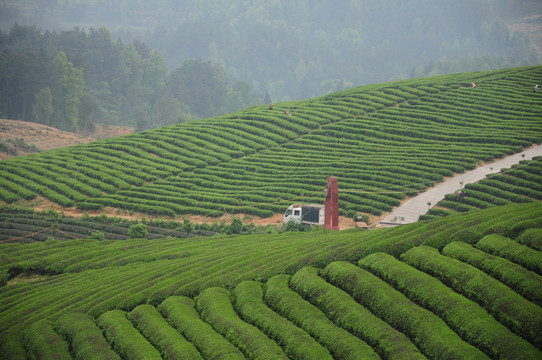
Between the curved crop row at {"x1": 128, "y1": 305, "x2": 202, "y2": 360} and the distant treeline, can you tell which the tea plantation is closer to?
the curved crop row at {"x1": 128, "y1": 305, "x2": 202, "y2": 360}

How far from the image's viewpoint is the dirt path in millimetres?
45378

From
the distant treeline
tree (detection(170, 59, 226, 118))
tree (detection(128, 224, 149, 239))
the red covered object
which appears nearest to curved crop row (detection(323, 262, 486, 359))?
the red covered object

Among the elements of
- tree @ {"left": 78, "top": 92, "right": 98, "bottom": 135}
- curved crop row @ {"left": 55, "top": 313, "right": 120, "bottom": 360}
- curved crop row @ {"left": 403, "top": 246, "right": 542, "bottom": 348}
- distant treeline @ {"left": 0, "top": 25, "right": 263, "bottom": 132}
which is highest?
distant treeline @ {"left": 0, "top": 25, "right": 263, "bottom": 132}

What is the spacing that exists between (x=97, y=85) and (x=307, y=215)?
119 meters

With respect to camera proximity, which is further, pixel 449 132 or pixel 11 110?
pixel 11 110

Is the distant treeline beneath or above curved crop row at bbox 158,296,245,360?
above

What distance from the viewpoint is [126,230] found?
148 ft

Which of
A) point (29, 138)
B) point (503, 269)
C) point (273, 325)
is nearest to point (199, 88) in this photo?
point (29, 138)

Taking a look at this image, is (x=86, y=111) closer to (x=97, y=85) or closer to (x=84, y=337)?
(x=97, y=85)

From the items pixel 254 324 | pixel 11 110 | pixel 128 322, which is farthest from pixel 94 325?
pixel 11 110

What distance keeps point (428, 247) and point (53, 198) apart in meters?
36.9

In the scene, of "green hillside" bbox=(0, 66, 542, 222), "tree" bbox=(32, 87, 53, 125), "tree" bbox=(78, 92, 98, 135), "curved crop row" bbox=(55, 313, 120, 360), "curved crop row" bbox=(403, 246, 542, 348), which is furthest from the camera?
"tree" bbox=(78, 92, 98, 135)

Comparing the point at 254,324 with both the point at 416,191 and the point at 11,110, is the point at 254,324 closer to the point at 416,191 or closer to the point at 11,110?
the point at 416,191

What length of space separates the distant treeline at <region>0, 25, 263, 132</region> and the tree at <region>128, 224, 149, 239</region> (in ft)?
254
